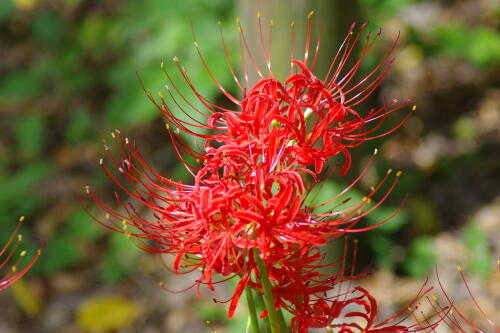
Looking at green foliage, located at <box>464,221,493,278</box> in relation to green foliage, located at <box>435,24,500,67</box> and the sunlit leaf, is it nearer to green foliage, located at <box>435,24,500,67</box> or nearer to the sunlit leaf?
green foliage, located at <box>435,24,500,67</box>

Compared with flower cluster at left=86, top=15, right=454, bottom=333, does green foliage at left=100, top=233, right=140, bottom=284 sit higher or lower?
higher

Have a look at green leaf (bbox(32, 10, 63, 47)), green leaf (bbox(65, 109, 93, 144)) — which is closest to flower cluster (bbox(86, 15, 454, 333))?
green leaf (bbox(65, 109, 93, 144))

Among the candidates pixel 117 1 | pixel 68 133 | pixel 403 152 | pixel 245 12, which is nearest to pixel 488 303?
pixel 403 152

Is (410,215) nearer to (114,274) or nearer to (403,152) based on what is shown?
(403,152)

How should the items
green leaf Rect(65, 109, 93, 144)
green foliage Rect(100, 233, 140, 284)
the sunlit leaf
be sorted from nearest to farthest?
the sunlit leaf
green foliage Rect(100, 233, 140, 284)
green leaf Rect(65, 109, 93, 144)

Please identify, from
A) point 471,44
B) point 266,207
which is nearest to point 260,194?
point 266,207
